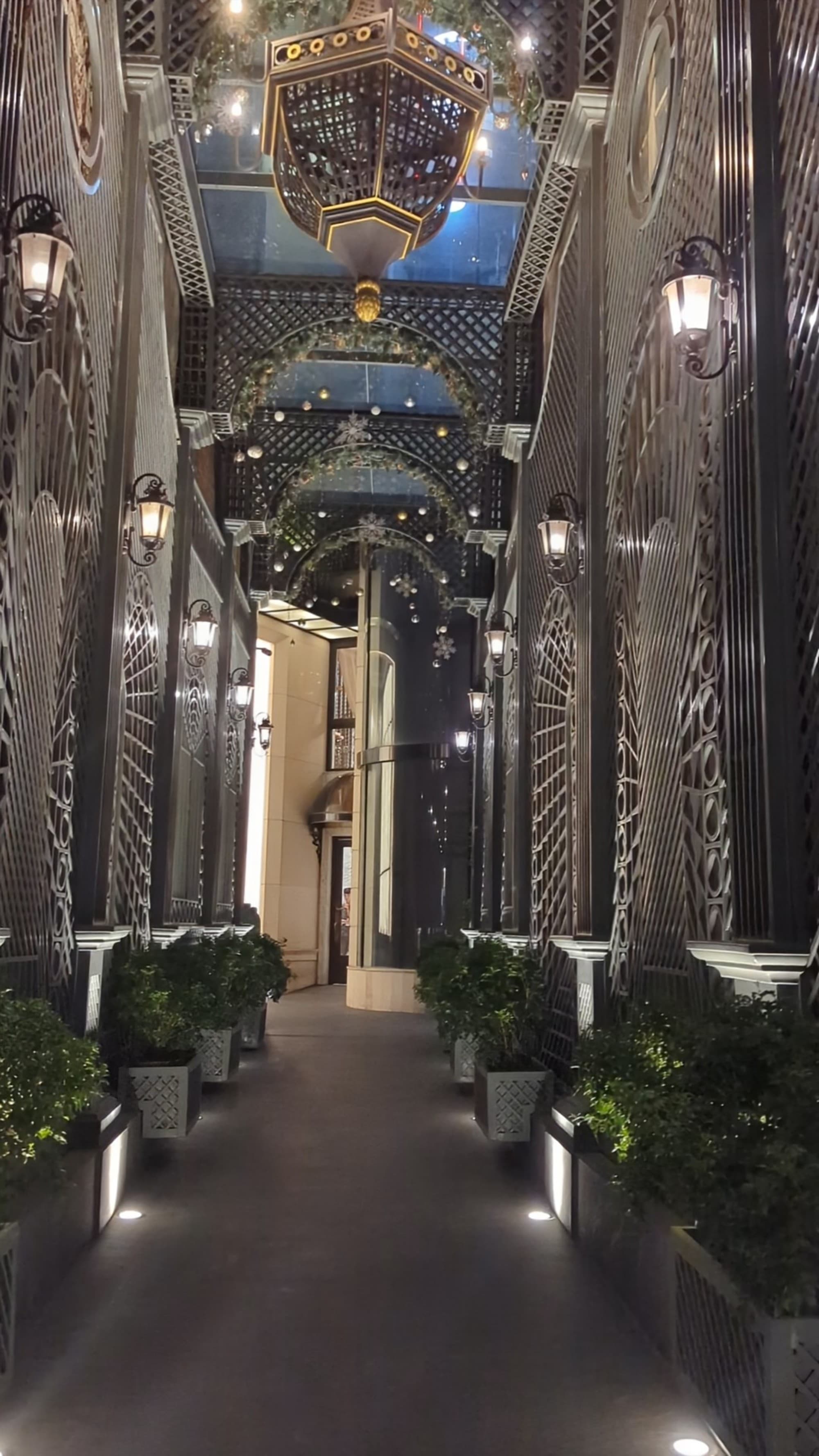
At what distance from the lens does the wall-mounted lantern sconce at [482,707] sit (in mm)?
10844

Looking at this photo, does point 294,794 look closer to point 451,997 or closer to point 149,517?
point 451,997

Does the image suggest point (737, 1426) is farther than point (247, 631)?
No

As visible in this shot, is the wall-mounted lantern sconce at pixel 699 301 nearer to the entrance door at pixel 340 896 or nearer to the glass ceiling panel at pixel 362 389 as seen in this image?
the glass ceiling panel at pixel 362 389

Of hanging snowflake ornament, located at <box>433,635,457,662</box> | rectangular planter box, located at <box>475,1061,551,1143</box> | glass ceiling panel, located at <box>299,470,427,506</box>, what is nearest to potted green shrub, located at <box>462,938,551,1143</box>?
rectangular planter box, located at <box>475,1061,551,1143</box>

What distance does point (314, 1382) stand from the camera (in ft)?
9.84

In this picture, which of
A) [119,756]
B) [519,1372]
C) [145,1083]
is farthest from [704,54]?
[145,1083]

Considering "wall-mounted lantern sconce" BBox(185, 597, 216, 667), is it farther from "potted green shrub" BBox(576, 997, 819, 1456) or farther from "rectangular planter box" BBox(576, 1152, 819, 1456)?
"potted green shrub" BBox(576, 997, 819, 1456)

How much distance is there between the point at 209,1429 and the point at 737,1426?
1302mm

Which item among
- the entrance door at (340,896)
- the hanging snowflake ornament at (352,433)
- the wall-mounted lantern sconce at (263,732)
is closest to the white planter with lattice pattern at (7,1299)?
the hanging snowflake ornament at (352,433)

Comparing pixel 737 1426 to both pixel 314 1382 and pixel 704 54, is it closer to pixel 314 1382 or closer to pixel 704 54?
pixel 314 1382

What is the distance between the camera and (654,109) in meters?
4.65

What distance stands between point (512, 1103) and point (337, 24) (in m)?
5.91

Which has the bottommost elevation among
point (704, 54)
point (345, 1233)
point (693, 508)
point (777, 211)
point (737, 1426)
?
point (345, 1233)

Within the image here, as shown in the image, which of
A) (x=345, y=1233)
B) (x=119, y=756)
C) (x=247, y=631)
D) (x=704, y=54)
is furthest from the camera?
(x=247, y=631)
